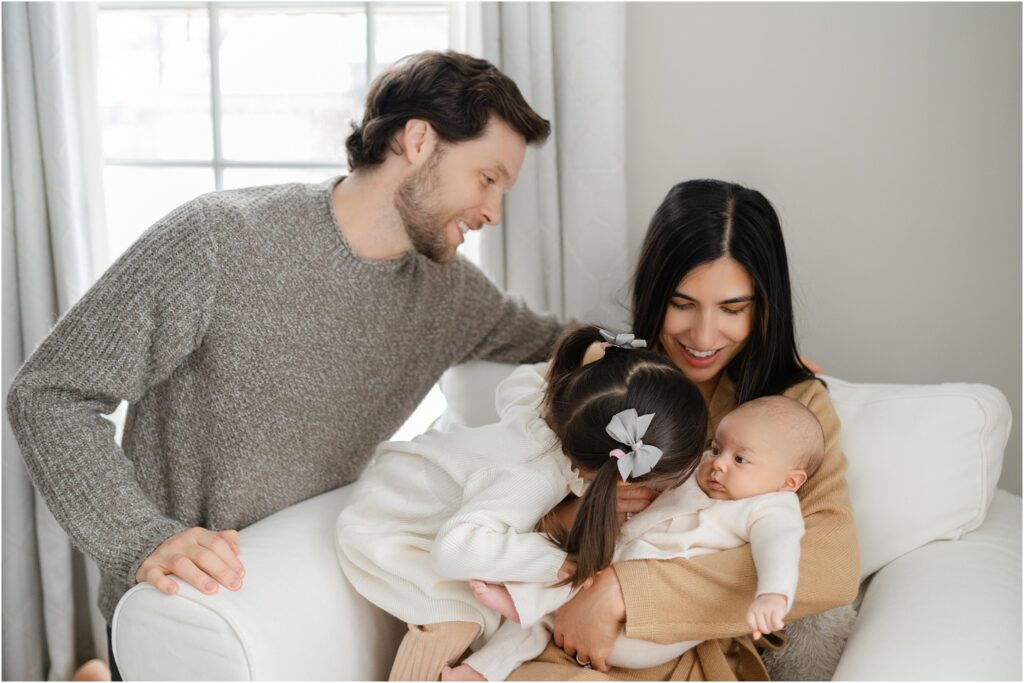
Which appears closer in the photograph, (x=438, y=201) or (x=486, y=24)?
→ (x=438, y=201)

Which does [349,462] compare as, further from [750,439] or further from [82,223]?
[82,223]

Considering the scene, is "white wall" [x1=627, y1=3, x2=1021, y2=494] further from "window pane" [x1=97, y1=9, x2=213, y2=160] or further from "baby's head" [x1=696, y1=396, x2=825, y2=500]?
"window pane" [x1=97, y1=9, x2=213, y2=160]

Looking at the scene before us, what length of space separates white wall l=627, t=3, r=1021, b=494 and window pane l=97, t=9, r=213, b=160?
1.18m

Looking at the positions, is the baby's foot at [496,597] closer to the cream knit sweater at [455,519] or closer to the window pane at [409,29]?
the cream knit sweater at [455,519]

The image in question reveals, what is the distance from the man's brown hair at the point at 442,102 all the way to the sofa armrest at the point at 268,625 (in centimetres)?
76

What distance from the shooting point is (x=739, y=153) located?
86.1 inches

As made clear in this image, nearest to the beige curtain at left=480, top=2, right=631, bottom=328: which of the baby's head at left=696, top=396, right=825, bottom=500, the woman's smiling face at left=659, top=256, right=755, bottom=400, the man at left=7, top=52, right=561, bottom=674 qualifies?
the man at left=7, top=52, right=561, bottom=674

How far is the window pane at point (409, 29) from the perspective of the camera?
244 centimetres

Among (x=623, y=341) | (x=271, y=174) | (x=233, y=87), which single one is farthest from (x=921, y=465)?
(x=233, y=87)

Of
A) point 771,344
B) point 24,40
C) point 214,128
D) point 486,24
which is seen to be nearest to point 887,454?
point 771,344

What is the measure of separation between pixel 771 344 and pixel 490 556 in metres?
0.68

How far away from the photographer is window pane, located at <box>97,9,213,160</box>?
250 centimetres

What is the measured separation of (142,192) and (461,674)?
69.8 inches

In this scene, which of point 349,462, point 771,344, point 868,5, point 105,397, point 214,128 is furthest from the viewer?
point 214,128
